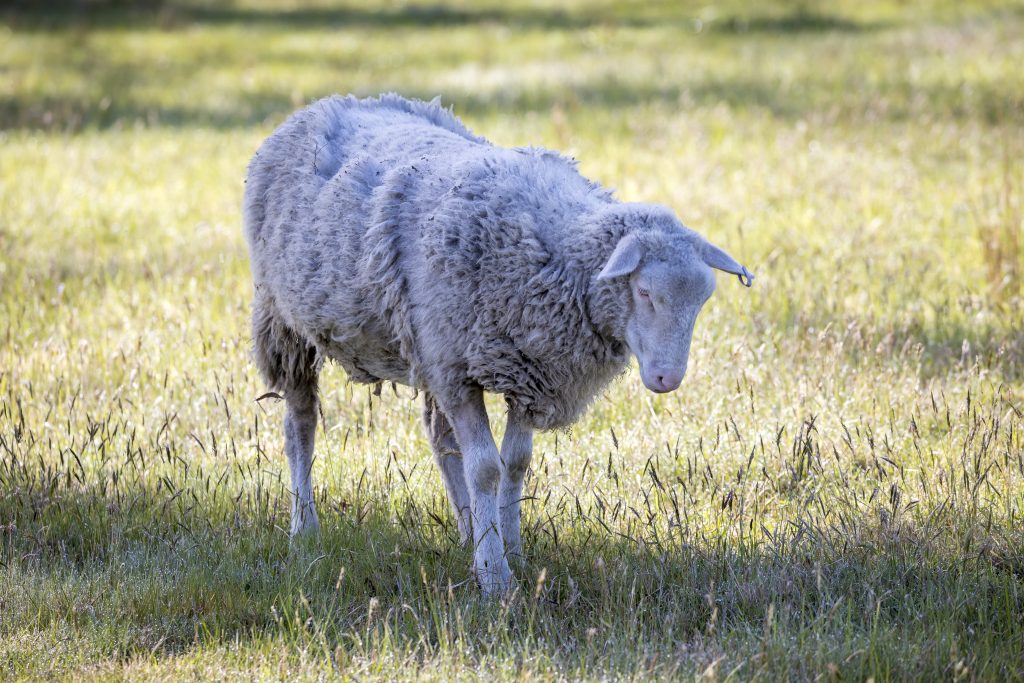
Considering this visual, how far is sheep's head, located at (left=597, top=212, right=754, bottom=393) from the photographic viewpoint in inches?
133

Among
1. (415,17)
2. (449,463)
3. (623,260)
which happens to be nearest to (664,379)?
Result: (623,260)

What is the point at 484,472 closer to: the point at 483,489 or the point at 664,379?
the point at 483,489

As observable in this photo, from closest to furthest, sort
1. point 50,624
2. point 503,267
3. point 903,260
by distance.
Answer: point 50,624, point 503,267, point 903,260

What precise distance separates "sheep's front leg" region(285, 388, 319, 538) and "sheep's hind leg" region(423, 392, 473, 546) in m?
0.50

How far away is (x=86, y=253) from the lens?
7680 millimetres

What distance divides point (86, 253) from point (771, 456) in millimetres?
5033

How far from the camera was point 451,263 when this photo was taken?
3848mm

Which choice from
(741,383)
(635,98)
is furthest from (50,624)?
(635,98)

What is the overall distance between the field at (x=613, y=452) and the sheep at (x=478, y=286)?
30 centimetres

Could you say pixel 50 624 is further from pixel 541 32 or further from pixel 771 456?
pixel 541 32

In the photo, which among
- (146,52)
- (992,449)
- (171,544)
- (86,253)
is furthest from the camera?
(146,52)

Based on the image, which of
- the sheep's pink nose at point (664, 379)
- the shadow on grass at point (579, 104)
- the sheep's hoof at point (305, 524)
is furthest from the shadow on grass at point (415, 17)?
the sheep's pink nose at point (664, 379)

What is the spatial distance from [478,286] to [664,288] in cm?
71

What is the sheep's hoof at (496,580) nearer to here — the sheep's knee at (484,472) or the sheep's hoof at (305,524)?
the sheep's knee at (484,472)
